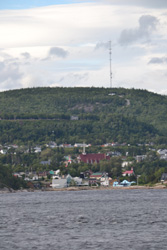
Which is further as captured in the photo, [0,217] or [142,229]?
[0,217]

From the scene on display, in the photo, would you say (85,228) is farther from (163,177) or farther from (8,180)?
(163,177)

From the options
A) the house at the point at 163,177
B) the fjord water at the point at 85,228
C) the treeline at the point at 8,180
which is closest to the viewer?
the fjord water at the point at 85,228

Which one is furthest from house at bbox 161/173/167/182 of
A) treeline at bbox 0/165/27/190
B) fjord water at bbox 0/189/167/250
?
fjord water at bbox 0/189/167/250

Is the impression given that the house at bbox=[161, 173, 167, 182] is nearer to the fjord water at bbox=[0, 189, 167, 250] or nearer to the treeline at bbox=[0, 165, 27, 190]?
the treeline at bbox=[0, 165, 27, 190]

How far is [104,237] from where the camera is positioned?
6366 cm

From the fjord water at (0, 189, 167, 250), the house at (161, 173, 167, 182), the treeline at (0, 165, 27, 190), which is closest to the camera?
the fjord water at (0, 189, 167, 250)

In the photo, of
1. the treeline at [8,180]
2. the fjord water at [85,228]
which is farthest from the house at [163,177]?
the fjord water at [85,228]

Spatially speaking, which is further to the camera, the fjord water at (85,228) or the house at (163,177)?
the house at (163,177)

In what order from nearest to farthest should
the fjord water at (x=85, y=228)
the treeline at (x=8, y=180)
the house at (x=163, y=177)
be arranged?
the fjord water at (x=85, y=228) < the treeline at (x=8, y=180) < the house at (x=163, y=177)

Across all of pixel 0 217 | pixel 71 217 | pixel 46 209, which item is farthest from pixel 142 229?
pixel 46 209

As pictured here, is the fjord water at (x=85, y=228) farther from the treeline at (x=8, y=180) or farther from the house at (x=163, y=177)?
the house at (x=163, y=177)

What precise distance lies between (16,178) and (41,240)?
136 m

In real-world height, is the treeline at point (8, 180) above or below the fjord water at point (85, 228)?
above

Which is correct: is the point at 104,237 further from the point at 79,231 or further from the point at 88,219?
the point at 88,219
